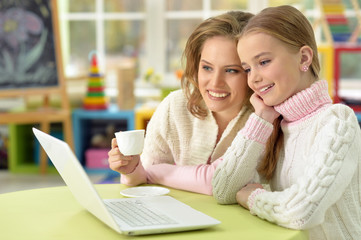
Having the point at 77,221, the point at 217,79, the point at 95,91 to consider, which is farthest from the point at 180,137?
the point at 95,91

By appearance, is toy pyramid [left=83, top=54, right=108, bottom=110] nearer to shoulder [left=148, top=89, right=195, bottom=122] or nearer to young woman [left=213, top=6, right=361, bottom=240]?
shoulder [left=148, top=89, right=195, bottom=122]

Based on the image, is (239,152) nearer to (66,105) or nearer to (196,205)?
(196,205)

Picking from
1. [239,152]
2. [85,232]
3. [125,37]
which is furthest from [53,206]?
[125,37]

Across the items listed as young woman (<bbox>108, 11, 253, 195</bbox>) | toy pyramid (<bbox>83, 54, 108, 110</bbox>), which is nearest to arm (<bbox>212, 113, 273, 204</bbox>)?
young woman (<bbox>108, 11, 253, 195</bbox>)

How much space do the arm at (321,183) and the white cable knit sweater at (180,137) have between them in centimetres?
48

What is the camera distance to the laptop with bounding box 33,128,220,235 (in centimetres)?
119

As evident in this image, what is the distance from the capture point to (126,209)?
1367 millimetres

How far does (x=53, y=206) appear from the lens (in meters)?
1.47

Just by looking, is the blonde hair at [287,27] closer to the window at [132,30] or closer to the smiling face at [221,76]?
the smiling face at [221,76]

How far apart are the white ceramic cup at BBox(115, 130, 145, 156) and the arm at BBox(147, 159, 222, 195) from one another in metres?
0.21

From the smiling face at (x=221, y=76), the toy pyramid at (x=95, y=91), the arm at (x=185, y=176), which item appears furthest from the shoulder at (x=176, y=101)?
the toy pyramid at (x=95, y=91)

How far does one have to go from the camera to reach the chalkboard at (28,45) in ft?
14.0

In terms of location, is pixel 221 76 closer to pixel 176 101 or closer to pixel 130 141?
pixel 176 101

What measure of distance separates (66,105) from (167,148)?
2672 mm
